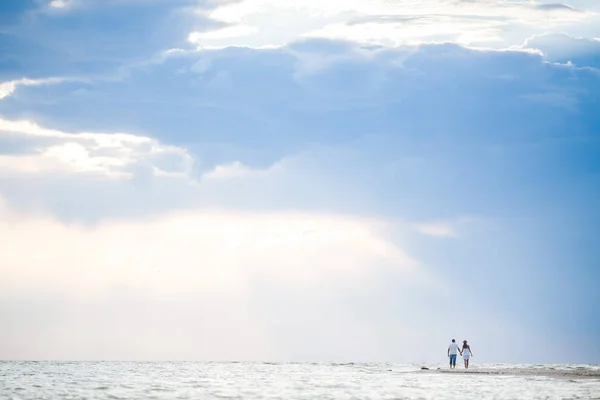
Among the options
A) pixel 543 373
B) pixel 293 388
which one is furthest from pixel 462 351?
pixel 293 388

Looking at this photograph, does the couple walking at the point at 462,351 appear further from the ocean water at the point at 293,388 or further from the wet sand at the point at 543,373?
the ocean water at the point at 293,388

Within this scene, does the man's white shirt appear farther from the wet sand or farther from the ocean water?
the ocean water

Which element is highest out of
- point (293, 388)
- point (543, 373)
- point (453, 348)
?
point (453, 348)

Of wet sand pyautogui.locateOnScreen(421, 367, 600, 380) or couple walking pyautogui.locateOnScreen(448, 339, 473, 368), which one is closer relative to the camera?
wet sand pyautogui.locateOnScreen(421, 367, 600, 380)

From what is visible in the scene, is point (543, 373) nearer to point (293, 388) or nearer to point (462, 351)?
point (462, 351)

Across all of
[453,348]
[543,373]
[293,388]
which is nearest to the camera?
[293,388]

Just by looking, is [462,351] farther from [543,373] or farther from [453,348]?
[543,373]

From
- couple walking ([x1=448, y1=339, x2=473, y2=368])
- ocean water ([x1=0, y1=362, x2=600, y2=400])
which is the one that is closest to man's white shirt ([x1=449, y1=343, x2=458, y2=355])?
couple walking ([x1=448, y1=339, x2=473, y2=368])

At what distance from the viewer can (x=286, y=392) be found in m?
42.8

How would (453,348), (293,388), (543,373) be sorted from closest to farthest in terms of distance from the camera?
(293,388) < (543,373) < (453,348)

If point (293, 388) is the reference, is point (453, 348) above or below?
above

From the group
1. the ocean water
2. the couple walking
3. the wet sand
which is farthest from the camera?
the couple walking

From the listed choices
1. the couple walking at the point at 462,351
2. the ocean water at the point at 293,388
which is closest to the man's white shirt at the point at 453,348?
the couple walking at the point at 462,351

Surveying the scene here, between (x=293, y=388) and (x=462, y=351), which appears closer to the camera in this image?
(x=293, y=388)
